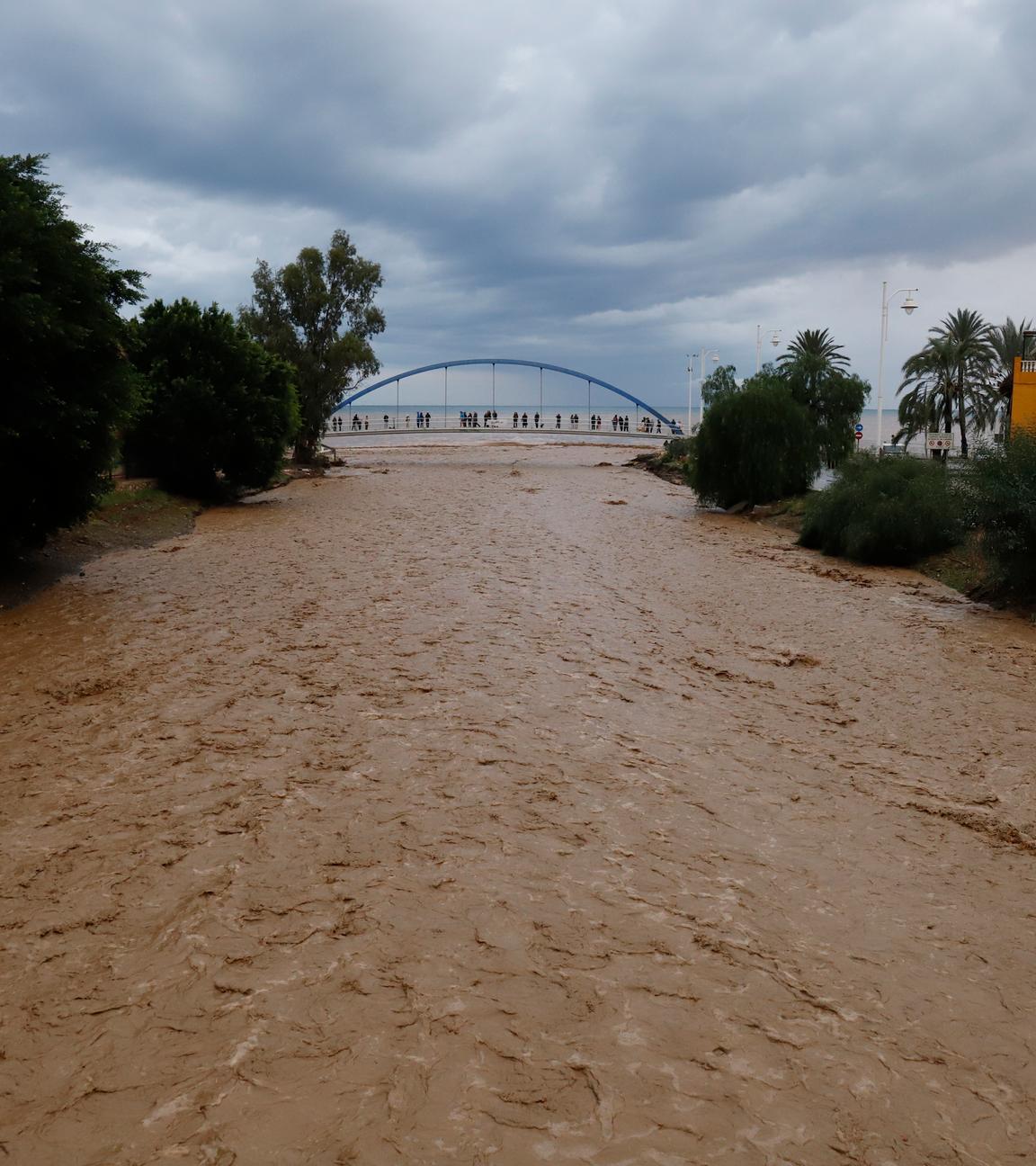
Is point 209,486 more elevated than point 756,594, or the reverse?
point 209,486

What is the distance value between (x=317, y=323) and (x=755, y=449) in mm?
28769

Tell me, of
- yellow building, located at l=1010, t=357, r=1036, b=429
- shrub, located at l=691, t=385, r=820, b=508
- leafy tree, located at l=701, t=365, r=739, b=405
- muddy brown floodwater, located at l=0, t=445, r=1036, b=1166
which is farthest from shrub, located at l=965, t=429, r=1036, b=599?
leafy tree, located at l=701, t=365, r=739, b=405

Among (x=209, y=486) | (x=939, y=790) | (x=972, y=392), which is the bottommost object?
(x=939, y=790)

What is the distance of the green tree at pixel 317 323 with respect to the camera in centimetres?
4591

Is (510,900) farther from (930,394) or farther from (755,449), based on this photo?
(930,394)

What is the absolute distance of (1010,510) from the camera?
42.5 feet

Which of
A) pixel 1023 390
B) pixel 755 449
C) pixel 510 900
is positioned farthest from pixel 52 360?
pixel 1023 390

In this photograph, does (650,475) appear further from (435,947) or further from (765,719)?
(435,947)

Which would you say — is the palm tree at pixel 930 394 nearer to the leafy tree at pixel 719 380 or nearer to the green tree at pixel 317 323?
the leafy tree at pixel 719 380

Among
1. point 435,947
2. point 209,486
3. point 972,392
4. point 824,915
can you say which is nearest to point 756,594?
point 824,915

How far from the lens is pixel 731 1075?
340cm

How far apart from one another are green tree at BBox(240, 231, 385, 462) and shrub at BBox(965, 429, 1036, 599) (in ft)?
119

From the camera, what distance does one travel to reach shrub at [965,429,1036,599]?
1288 cm

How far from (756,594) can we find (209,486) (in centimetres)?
1769
